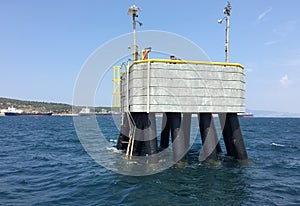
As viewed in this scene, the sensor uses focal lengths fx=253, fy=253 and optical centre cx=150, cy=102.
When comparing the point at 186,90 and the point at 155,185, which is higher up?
the point at 186,90

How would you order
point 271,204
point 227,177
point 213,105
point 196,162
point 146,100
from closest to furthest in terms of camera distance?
point 271,204
point 227,177
point 146,100
point 213,105
point 196,162

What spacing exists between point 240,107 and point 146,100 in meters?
6.97

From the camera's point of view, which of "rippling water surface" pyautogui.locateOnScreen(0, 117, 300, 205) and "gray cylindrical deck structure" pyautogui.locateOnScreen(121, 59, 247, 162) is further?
"gray cylindrical deck structure" pyautogui.locateOnScreen(121, 59, 247, 162)

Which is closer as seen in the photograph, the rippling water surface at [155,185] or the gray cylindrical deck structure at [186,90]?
the rippling water surface at [155,185]

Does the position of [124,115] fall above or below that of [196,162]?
above

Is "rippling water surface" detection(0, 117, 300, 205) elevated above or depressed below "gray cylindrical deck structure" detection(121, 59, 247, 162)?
below

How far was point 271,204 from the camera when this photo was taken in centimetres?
1086

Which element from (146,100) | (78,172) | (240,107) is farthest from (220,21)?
(78,172)

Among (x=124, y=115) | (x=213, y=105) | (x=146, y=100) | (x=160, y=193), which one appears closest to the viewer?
(x=160, y=193)

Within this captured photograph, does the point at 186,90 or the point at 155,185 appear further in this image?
the point at 186,90

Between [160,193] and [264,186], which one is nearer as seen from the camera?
[160,193]

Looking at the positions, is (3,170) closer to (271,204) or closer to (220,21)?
(271,204)

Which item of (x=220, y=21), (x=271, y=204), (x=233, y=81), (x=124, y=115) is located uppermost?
(x=220, y=21)

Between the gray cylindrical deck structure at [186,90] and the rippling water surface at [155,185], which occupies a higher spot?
the gray cylindrical deck structure at [186,90]
